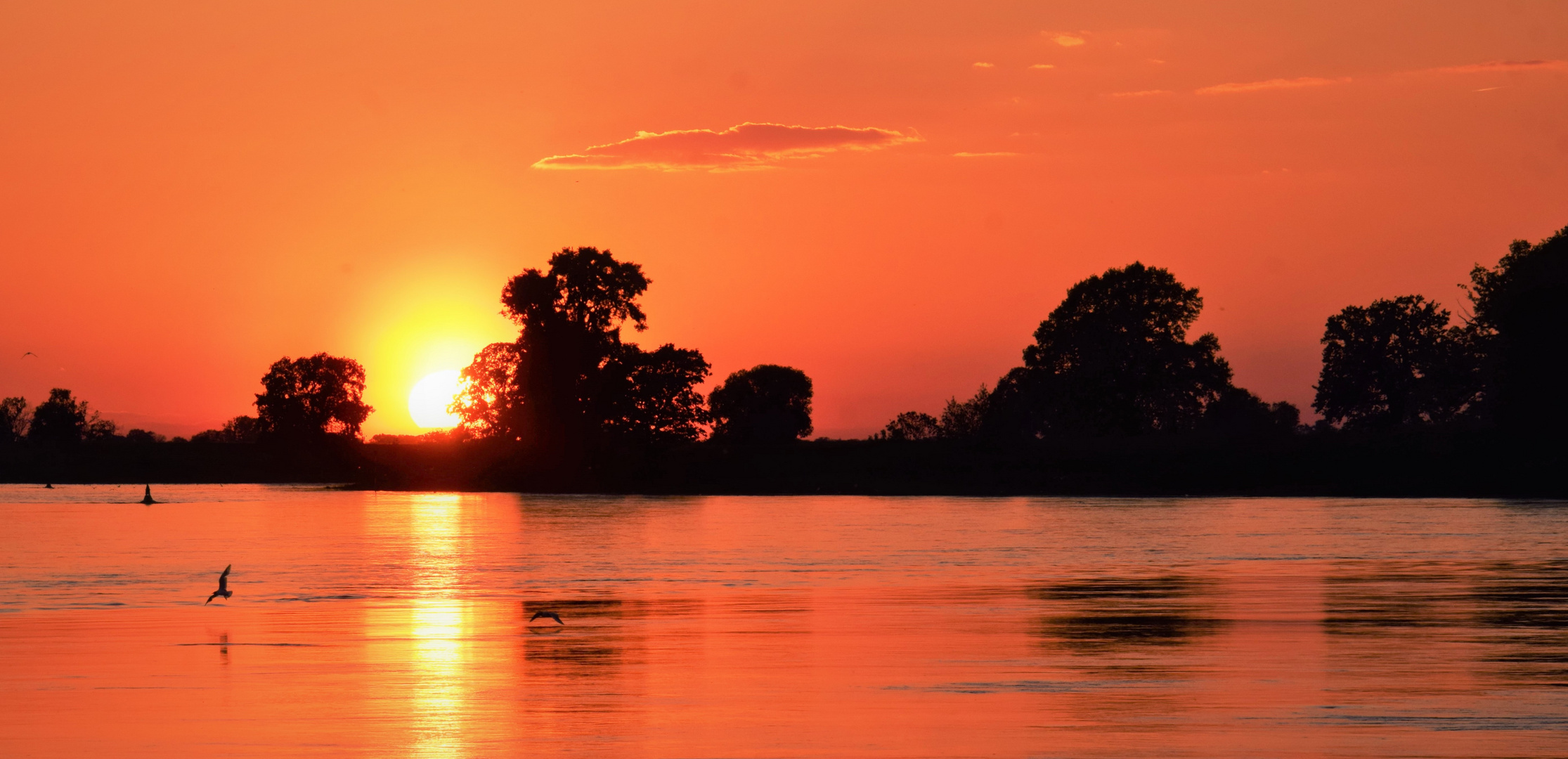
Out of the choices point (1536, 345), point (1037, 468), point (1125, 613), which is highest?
point (1536, 345)

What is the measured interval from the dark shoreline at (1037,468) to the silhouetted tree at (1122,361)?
6.39 meters

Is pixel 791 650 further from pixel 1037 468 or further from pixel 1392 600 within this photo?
pixel 1037 468

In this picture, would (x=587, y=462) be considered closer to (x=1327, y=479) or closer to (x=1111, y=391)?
(x=1111, y=391)

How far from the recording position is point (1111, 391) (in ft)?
461

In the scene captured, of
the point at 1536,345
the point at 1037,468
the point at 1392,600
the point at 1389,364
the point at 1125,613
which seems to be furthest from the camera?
the point at 1389,364

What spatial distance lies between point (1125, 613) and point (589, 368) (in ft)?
361

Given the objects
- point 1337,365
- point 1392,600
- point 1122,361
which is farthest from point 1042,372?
point 1392,600

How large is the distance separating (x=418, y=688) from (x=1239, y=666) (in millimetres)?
10726

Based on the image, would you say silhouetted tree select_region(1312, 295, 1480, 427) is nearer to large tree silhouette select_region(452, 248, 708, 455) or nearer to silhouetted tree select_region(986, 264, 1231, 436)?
silhouetted tree select_region(986, 264, 1231, 436)

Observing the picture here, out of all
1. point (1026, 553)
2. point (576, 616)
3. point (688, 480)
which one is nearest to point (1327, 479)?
point (688, 480)

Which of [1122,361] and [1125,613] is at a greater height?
[1122,361]

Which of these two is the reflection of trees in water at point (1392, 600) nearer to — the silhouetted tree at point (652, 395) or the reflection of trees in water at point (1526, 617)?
the reflection of trees in water at point (1526, 617)

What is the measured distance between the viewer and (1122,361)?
14088 centimetres

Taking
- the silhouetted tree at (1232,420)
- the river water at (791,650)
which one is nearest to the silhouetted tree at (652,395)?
the silhouetted tree at (1232,420)
